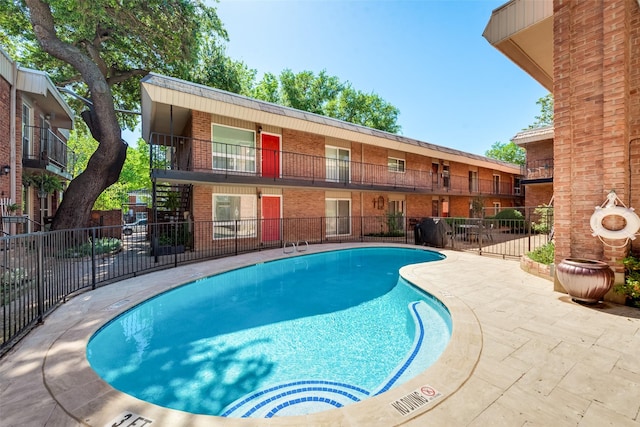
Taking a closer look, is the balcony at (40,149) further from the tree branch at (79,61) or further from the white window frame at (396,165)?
the white window frame at (396,165)

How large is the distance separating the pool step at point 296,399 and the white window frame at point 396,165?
51.6ft

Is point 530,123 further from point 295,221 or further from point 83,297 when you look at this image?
point 83,297

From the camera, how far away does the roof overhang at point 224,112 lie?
8.96 m

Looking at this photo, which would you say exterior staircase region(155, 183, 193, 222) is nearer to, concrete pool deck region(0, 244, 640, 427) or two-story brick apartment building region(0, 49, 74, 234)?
two-story brick apartment building region(0, 49, 74, 234)

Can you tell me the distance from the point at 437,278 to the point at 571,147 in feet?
11.9

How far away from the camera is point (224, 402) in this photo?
9.14 feet

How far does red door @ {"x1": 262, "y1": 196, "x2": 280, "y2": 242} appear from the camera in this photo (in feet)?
41.7

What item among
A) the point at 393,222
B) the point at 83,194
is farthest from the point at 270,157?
the point at 393,222

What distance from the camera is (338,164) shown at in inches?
599

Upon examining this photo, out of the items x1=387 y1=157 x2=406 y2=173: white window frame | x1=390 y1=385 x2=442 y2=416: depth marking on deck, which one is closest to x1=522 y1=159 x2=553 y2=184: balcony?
x1=387 y1=157 x2=406 y2=173: white window frame

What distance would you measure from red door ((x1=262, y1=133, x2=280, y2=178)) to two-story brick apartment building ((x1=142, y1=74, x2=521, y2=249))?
47 mm

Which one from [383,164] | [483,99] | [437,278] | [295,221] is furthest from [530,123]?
[437,278]

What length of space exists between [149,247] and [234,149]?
217 inches

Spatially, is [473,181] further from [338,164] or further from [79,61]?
[79,61]
